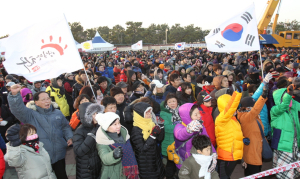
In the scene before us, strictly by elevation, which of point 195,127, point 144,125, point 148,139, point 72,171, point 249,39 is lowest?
point 72,171

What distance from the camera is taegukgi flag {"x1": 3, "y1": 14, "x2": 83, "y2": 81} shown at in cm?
309

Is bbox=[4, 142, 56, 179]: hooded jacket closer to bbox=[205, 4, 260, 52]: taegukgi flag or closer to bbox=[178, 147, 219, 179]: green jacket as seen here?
bbox=[178, 147, 219, 179]: green jacket

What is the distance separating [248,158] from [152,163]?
4.70 feet

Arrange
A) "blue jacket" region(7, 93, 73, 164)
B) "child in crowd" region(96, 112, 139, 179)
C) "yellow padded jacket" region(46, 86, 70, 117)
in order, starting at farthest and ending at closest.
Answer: "yellow padded jacket" region(46, 86, 70, 117), "blue jacket" region(7, 93, 73, 164), "child in crowd" region(96, 112, 139, 179)

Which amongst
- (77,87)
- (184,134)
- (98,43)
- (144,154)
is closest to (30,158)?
(144,154)

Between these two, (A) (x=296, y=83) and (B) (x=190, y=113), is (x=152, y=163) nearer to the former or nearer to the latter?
(B) (x=190, y=113)

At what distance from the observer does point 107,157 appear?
2283mm

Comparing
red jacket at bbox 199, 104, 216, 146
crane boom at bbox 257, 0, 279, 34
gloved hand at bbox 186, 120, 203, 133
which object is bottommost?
red jacket at bbox 199, 104, 216, 146

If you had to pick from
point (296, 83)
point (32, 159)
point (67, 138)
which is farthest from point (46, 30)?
point (296, 83)

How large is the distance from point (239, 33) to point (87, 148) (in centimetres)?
377

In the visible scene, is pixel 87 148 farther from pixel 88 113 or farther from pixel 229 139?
pixel 229 139

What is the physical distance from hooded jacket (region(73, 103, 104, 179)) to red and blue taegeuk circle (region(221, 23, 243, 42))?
330cm

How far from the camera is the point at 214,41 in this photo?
4.75 metres

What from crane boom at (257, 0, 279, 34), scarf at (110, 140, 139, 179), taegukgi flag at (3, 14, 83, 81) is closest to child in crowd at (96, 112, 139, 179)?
scarf at (110, 140, 139, 179)
